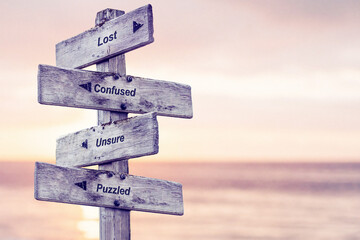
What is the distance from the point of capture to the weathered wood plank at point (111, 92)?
6.11 meters

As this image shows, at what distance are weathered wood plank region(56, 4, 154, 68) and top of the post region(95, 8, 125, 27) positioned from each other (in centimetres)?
4

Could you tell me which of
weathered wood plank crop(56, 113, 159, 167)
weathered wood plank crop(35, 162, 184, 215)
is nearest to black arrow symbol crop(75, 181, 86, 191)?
weathered wood plank crop(35, 162, 184, 215)

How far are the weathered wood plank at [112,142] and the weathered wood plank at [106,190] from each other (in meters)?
0.24

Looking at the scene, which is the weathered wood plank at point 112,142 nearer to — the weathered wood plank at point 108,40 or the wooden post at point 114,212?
the wooden post at point 114,212

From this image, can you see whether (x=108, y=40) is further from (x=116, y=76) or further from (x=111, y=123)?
(x=111, y=123)

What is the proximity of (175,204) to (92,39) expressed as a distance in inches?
76.7

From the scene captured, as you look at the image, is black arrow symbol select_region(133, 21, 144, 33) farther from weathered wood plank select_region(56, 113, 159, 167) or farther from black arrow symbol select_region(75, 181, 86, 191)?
black arrow symbol select_region(75, 181, 86, 191)

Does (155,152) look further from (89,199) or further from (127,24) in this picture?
(127,24)

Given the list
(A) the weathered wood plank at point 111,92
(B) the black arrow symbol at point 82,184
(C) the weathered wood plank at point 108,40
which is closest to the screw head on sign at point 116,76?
(A) the weathered wood plank at point 111,92

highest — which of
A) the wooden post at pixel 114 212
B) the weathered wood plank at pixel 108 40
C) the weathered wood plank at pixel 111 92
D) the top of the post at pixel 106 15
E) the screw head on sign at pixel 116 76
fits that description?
the top of the post at pixel 106 15

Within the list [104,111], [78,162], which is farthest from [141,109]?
[78,162]

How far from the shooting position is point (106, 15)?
686 centimetres

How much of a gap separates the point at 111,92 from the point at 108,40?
58cm

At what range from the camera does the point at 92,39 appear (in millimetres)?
6809
